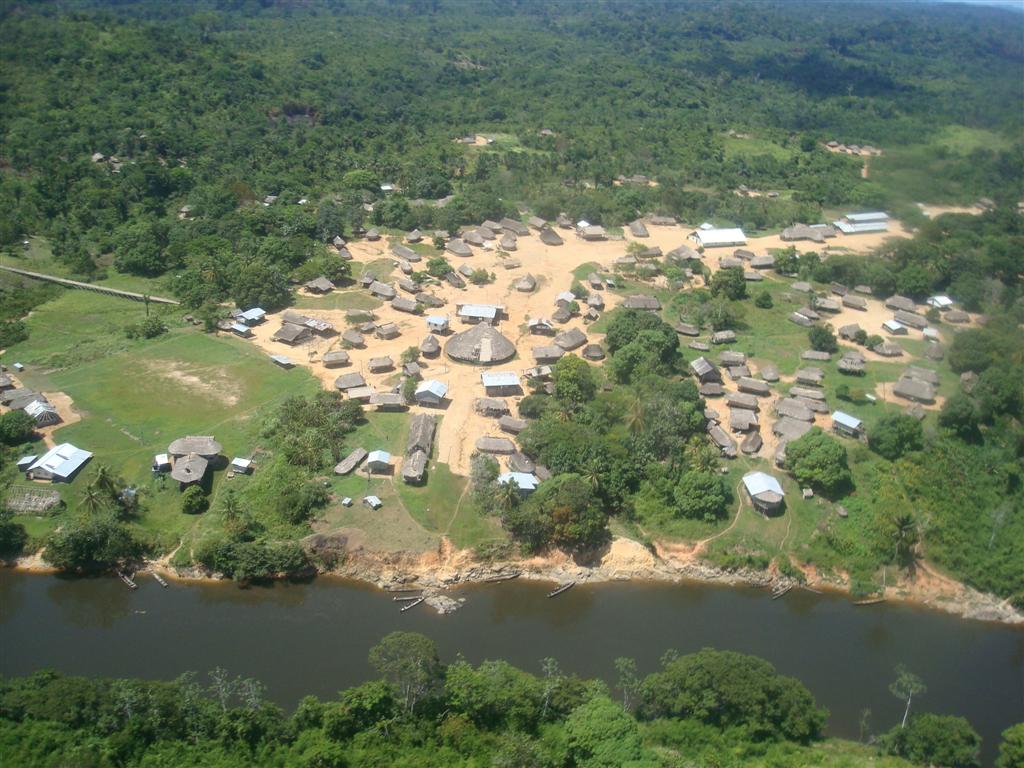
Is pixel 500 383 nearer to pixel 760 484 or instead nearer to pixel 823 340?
pixel 760 484

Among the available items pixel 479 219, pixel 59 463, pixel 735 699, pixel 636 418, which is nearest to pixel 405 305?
pixel 479 219

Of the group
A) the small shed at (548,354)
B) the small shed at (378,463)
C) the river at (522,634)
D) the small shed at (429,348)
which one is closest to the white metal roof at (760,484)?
the river at (522,634)

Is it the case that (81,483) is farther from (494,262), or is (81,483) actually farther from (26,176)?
(26,176)

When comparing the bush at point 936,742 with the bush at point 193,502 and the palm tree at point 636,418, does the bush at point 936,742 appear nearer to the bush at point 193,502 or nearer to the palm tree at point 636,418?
the palm tree at point 636,418

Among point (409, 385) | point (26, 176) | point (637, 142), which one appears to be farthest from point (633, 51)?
point (409, 385)

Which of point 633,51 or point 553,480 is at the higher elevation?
point 633,51

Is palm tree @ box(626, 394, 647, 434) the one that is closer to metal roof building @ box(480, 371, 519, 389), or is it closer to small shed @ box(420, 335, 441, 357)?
metal roof building @ box(480, 371, 519, 389)
